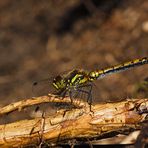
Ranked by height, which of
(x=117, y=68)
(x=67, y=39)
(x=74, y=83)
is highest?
(x=67, y=39)

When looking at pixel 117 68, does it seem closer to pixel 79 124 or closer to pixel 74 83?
pixel 74 83

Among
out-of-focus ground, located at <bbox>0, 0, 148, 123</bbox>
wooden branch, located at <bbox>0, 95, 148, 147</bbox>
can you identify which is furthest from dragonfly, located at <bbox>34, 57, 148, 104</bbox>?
out-of-focus ground, located at <bbox>0, 0, 148, 123</bbox>

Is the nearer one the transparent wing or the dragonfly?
the dragonfly

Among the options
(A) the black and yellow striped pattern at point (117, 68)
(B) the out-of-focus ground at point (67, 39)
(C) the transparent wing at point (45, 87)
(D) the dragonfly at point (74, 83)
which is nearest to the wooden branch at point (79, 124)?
(D) the dragonfly at point (74, 83)

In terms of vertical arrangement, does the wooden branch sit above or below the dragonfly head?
below

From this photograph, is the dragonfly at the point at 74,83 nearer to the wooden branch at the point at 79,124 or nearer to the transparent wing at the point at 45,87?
the transparent wing at the point at 45,87

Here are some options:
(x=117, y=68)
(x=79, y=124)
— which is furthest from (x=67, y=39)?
(x=79, y=124)

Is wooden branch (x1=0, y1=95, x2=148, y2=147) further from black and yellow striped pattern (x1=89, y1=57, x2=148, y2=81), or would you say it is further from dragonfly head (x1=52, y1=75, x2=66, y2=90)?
black and yellow striped pattern (x1=89, y1=57, x2=148, y2=81)
